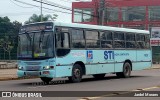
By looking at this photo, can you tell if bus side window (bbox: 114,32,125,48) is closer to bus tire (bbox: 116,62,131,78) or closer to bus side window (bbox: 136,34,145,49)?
bus tire (bbox: 116,62,131,78)

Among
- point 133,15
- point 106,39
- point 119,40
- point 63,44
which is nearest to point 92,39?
point 106,39

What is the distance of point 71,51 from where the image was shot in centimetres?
2180

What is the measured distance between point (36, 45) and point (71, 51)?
75.4 inches

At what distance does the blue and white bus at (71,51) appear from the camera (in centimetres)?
2070

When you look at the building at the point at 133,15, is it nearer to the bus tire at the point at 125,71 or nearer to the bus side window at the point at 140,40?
the bus side window at the point at 140,40

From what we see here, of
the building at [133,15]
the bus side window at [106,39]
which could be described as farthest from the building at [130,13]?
the bus side window at [106,39]

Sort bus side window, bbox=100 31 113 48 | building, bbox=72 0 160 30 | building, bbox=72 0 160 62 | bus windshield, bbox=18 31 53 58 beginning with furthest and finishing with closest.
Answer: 1. building, bbox=72 0 160 30
2. building, bbox=72 0 160 62
3. bus side window, bbox=100 31 113 48
4. bus windshield, bbox=18 31 53 58

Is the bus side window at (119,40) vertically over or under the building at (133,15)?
under

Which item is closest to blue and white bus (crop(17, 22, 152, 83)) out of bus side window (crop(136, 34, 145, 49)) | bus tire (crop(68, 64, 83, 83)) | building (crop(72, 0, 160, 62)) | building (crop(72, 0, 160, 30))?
bus tire (crop(68, 64, 83, 83))

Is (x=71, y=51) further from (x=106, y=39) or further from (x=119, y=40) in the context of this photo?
(x=119, y=40)

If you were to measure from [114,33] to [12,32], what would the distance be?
74256mm

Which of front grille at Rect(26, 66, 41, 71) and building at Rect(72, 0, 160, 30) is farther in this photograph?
building at Rect(72, 0, 160, 30)

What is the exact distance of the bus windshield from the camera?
2066cm

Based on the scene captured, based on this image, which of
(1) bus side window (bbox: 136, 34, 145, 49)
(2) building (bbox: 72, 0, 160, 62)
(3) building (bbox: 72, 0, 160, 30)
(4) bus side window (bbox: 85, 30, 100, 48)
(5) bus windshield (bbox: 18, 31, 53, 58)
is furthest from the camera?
(3) building (bbox: 72, 0, 160, 30)
